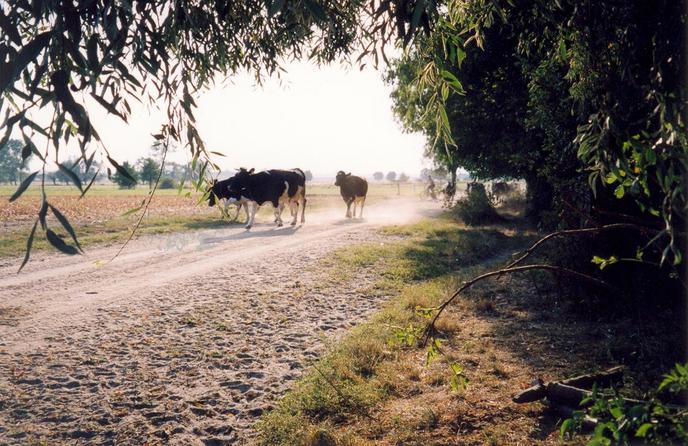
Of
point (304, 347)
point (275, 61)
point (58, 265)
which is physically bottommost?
point (304, 347)

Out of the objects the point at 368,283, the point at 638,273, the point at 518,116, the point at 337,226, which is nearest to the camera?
the point at 638,273

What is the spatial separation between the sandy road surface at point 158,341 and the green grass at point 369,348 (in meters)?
0.35

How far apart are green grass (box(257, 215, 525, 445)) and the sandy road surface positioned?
352 mm

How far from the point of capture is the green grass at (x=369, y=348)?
14.2ft

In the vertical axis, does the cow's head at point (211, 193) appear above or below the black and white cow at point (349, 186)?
below

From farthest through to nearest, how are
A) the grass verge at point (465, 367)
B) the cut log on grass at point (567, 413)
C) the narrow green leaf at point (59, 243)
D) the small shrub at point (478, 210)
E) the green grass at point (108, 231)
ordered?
the small shrub at point (478, 210), the green grass at point (108, 231), the grass verge at point (465, 367), the cut log on grass at point (567, 413), the narrow green leaf at point (59, 243)

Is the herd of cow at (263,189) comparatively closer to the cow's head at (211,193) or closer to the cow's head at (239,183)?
the cow's head at (239,183)

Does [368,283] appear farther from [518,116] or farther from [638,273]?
[518,116]

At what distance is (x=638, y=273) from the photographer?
6156mm

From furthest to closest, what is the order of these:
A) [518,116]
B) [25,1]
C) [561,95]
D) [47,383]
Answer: [518,116] → [561,95] → [47,383] → [25,1]

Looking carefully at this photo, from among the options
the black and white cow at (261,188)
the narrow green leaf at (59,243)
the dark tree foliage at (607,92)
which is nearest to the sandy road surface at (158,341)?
the narrow green leaf at (59,243)

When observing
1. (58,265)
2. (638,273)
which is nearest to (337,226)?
(58,265)

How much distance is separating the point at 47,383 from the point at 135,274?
5.26m

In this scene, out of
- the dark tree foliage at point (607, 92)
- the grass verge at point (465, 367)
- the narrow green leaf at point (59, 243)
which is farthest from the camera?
the grass verge at point (465, 367)
